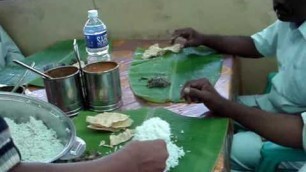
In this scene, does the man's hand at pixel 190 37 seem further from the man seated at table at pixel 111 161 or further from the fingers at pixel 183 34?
the man seated at table at pixel 111 161

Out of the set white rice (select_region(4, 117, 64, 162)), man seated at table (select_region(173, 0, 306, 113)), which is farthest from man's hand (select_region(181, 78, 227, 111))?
white rice (select_region(4, 117, 64, 162))

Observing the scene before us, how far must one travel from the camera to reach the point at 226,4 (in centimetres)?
227

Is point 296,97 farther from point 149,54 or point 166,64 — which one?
point 149,54

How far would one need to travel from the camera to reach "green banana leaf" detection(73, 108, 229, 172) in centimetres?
119

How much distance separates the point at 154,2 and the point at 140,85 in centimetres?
76

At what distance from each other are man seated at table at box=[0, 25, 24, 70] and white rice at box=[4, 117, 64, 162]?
1241 mm

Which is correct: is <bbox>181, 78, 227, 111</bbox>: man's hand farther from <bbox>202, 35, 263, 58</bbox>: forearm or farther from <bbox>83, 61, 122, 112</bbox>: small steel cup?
<bbox>202, 35, 263, 58</bbox>: forearm

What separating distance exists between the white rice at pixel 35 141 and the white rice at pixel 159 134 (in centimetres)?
23

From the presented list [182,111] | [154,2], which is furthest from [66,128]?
[154,2]

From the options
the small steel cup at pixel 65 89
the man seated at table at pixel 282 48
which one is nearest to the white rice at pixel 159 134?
the small steel cup at pixel 65 89

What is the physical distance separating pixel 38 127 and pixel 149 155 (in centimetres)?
39

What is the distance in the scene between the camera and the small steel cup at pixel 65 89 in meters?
1.46

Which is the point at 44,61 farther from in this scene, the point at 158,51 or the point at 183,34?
the point at 183,34

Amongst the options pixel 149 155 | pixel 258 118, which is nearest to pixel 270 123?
pixel 258 118
